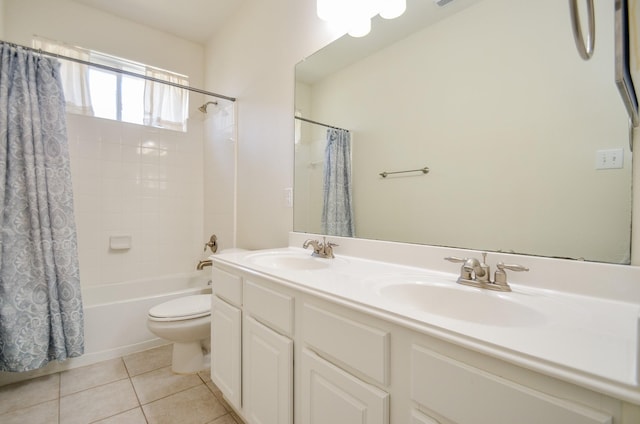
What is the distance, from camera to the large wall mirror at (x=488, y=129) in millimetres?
786

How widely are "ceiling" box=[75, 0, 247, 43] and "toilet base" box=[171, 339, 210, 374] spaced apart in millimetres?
2607

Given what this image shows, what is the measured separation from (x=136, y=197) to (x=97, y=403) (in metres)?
1.61

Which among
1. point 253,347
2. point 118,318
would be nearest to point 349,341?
point 253,347

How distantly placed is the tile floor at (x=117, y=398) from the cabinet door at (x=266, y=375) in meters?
0.39

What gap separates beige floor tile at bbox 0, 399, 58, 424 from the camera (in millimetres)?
1369

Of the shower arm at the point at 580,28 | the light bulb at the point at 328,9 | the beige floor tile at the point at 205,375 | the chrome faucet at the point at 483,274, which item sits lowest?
the beige floor tile at the point at 205,375

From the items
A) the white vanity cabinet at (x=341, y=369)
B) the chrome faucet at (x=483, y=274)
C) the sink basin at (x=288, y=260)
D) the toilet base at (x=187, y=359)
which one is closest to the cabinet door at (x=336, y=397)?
the white vanity cabinet at (x=341, y=369)

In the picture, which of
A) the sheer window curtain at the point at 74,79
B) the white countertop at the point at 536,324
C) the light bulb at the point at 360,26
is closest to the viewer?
the white countertop at the point at 536,324

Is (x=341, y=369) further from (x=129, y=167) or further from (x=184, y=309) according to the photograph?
(x=129, y=167)

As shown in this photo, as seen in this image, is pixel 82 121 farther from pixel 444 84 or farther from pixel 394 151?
pixel 444 84

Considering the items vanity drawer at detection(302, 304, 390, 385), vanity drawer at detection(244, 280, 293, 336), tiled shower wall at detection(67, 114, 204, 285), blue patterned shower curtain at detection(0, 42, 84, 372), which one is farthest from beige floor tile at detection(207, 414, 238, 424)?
tiled shower wall at detection(67, 114, 204, 285)

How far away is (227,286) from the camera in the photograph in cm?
135

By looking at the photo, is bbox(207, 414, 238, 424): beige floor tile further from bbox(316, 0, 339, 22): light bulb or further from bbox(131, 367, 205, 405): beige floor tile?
bbox(316, 0, 339, 22): light bulb

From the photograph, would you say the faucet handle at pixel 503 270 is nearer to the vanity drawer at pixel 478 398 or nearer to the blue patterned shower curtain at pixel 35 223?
the vanity drawer at pixel 478 398
